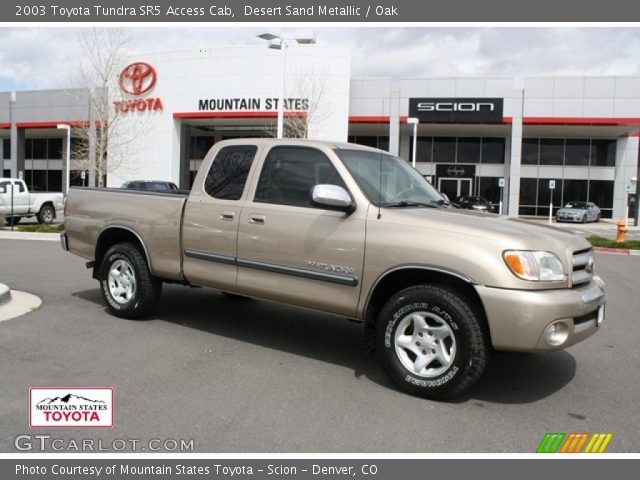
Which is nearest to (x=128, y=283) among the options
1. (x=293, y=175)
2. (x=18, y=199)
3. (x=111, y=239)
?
(x=111, y=239)

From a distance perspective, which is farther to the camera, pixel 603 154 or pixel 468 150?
pixel 468 150

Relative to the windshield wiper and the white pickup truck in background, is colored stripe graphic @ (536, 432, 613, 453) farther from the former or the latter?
the white pickup truck in background

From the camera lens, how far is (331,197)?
15.5 ft

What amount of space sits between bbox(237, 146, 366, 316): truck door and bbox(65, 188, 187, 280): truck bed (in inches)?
39.1

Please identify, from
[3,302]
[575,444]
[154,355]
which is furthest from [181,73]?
[575,444]

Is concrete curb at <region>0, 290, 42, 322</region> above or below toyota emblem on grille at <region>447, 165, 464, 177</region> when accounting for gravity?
below

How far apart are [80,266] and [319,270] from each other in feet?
25.0

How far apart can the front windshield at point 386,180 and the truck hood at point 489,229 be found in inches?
10.9

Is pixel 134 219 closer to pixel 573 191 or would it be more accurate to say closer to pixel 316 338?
pixel 316 338

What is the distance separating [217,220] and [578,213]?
34101 mm

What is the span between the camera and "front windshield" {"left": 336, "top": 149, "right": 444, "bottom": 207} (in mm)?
5096

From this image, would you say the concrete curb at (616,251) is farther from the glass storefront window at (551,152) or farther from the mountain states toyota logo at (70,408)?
the glass storefront window at (551,152)

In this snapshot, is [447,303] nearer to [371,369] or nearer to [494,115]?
[371,369]

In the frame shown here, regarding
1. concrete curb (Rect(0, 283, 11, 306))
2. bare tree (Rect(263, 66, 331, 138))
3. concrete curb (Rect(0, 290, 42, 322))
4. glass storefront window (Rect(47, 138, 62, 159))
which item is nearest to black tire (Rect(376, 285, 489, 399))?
concrete curb (Rect(0, 290, 42, 322))
